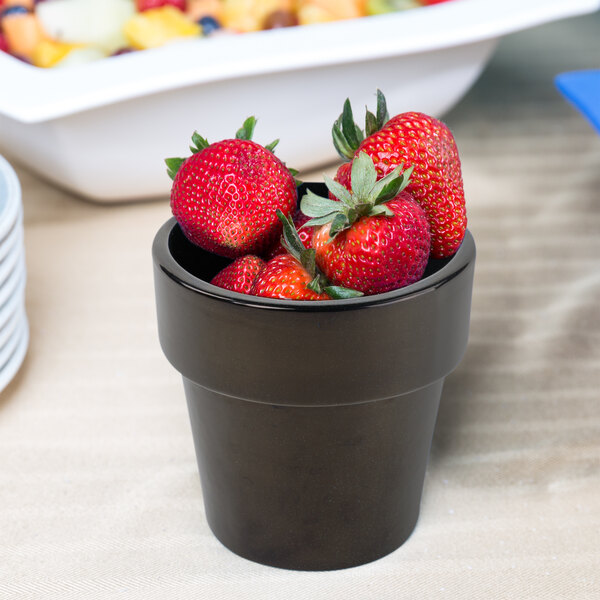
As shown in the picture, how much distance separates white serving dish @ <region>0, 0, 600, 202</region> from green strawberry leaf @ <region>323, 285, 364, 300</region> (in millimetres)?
652

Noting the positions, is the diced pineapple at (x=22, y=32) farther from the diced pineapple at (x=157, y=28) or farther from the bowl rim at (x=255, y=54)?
the bowl rim at (x=255, y=54)

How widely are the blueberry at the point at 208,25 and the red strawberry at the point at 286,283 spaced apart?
0.95 meters

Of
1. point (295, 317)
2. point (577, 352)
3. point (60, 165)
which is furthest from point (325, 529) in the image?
point (60, 165)

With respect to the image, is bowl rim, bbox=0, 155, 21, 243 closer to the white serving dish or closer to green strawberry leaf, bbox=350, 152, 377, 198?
the white serving dish

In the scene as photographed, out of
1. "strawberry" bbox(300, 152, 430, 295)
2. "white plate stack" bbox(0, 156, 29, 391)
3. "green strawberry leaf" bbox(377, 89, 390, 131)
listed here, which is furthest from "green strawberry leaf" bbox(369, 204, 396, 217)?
"white plate stack" bbox(0, 156, 29, 391)

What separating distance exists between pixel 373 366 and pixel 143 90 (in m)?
0.69

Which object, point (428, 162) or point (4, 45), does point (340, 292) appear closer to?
point (428, 162)

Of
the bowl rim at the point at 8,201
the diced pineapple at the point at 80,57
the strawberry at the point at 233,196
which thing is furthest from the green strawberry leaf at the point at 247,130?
the diced pineapple at the point at 80,57

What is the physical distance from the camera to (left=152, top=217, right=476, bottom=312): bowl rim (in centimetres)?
51

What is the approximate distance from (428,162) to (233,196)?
0.13 m

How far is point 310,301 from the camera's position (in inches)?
20.3

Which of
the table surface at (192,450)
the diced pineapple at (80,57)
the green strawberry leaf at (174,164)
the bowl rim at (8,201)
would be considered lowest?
the table surface at (192,450)

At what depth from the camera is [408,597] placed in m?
0.61

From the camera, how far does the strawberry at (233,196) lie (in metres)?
0.57
